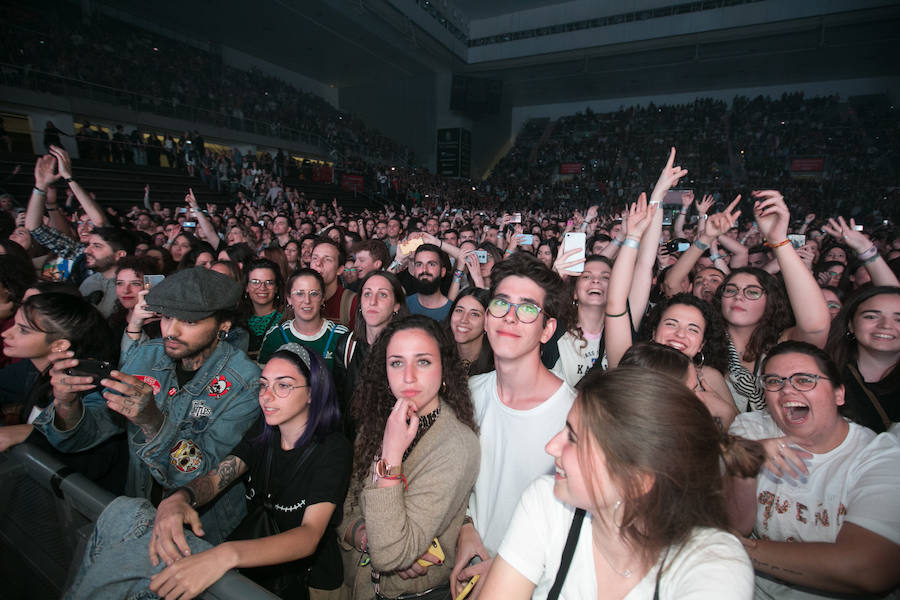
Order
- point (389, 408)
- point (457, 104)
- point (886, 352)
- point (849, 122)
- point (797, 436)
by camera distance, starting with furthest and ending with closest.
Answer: point (457, 104) < point (849, 122) < point (886, 352) < point (389, 408) < point (797, 436)

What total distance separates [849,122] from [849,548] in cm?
3027

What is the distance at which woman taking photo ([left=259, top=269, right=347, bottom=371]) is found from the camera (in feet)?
10.8

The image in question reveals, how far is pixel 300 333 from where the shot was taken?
11.0 feet

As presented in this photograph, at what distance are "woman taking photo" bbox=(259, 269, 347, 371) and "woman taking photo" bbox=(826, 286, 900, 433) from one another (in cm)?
334

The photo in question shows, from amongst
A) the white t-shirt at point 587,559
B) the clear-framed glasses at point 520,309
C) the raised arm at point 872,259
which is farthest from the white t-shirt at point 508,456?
the raised arm at point 872,259

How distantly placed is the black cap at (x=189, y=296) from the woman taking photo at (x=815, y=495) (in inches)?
103

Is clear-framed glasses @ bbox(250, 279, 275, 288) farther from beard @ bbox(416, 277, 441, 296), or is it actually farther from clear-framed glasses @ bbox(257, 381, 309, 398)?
clear-framed glasses @ bbox(257, 381, 309, 398)

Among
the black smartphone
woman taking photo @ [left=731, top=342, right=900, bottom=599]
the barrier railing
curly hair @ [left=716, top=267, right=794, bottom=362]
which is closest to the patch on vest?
the barrier railing

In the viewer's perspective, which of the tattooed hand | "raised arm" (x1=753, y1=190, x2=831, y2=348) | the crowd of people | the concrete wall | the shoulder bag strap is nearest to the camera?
the crowd of people

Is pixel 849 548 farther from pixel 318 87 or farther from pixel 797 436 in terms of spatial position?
pixel 318 87

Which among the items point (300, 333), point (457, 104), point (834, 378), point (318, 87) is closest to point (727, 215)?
point (834, 378)

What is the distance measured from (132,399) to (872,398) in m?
3.76

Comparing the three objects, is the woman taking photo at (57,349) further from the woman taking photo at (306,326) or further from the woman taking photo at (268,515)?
the woman taking photo at (306,326)

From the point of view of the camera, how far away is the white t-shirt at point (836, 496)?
1.51 m
